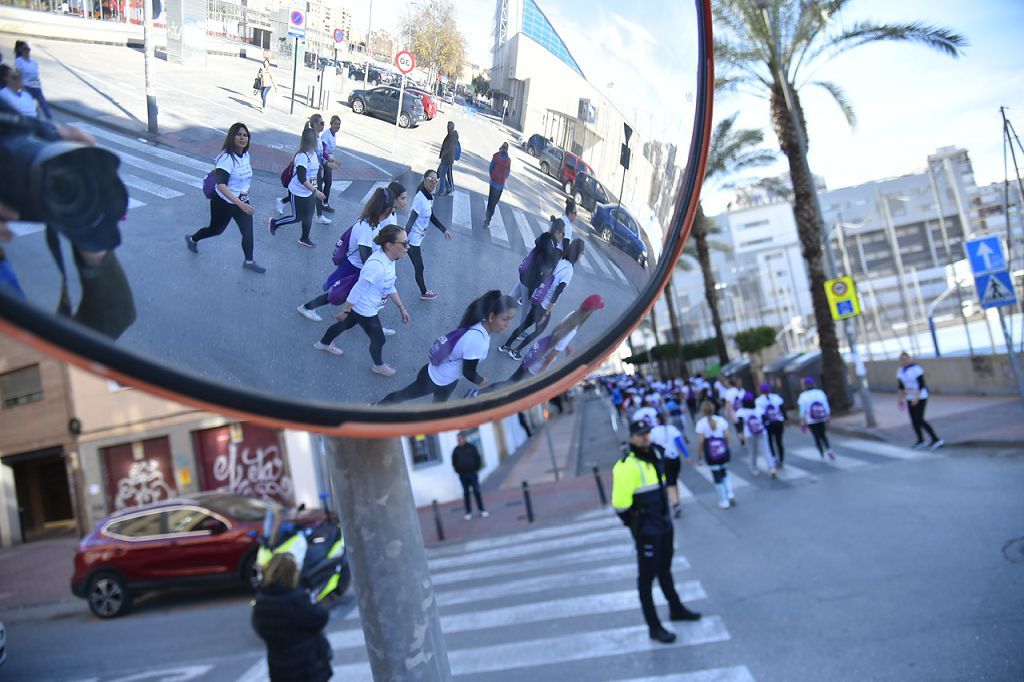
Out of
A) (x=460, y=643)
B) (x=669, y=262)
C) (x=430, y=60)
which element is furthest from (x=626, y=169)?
(x=460, y=643)

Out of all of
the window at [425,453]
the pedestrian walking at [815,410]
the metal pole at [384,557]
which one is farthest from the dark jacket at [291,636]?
the window at [425,453]

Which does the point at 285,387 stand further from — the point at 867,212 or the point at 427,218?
the point at 867,212

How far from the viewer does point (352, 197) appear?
3.70 ft

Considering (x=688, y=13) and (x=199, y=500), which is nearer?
(x=688, y=13)

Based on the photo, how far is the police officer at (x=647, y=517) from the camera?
21.2ft

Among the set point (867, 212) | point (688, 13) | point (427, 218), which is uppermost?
point (867, 212)

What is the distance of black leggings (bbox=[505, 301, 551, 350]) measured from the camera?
1215 millimetres

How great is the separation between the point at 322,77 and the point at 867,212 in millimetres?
100380

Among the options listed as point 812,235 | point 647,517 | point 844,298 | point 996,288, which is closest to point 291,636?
point 647,517

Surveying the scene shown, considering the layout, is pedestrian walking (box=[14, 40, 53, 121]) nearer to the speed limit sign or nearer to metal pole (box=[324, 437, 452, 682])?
the speed limit sign

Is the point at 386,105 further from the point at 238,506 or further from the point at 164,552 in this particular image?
the point at 238,506

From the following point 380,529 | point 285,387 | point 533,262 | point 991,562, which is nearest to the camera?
point 285,387

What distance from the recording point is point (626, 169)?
4.65 feet

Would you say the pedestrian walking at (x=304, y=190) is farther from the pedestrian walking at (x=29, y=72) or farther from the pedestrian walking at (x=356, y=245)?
the pedestrian walking at (x=29, y=72)
